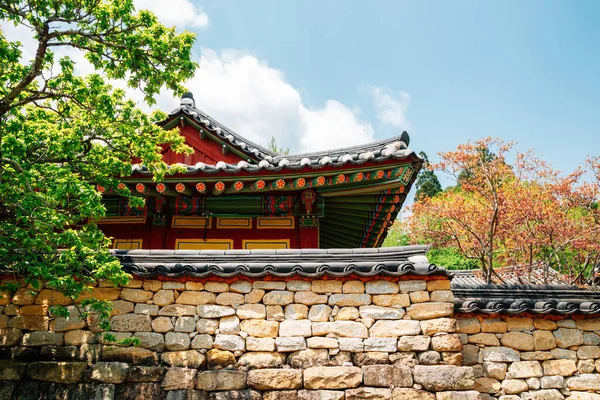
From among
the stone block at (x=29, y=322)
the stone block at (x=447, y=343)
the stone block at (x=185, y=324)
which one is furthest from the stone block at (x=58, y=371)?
the stone block at (x=447, y=343)

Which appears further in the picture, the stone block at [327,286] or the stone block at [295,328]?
the stone block at [327,286]

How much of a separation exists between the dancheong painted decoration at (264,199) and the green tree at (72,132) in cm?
146

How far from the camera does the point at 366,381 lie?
470 centimetres

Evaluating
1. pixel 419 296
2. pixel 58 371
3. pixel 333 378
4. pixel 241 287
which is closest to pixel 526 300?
pixel 419 296

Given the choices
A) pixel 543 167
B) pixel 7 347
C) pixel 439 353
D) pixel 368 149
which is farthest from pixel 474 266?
pixel 7 347

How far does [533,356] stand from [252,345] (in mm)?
3282

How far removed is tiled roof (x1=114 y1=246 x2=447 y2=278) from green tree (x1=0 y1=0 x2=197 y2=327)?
673mm

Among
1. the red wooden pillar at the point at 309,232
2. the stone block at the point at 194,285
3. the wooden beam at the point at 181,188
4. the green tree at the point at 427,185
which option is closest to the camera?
the stone block at the point at 194,285

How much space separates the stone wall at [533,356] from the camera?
5.06 m

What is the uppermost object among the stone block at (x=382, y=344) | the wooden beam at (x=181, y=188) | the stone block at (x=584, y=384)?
the wooden beam at (x=181, y=188)

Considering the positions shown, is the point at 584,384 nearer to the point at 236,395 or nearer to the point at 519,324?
the point at 519,324

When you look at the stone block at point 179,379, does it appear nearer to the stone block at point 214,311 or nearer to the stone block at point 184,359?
the stone block at point 184,359

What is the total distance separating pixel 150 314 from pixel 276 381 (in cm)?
165

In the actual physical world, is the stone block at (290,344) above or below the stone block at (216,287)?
below
